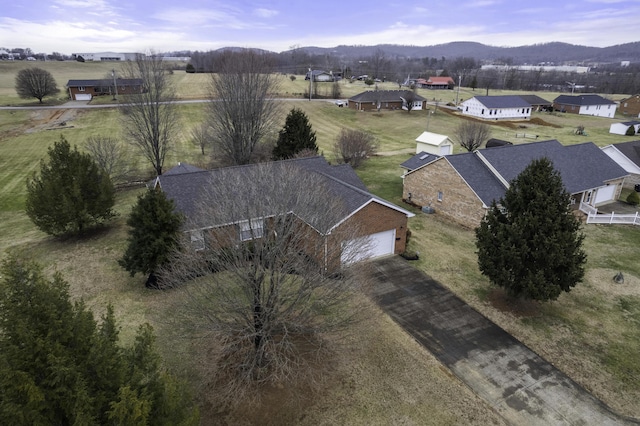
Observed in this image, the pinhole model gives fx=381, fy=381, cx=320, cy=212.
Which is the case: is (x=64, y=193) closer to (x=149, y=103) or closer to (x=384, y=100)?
(x=149, y=103)

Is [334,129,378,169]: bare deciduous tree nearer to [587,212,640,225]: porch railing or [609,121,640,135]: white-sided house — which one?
[587,212,640,225]: porch railing

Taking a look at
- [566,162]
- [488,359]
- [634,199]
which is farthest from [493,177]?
[488,359]

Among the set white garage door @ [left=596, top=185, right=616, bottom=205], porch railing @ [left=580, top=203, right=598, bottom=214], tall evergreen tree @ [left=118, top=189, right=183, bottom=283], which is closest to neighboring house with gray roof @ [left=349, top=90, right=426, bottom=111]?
white garage door @ [left=596, top=185, right=616, bottom=205]

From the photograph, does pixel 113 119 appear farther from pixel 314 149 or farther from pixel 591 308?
pixel 591 308

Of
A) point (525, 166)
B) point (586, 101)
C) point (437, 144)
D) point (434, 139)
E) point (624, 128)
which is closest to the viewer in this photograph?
point (525, 166)

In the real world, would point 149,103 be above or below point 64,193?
above

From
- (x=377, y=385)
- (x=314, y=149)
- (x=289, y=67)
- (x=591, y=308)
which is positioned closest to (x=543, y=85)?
(x=289, y=67)
